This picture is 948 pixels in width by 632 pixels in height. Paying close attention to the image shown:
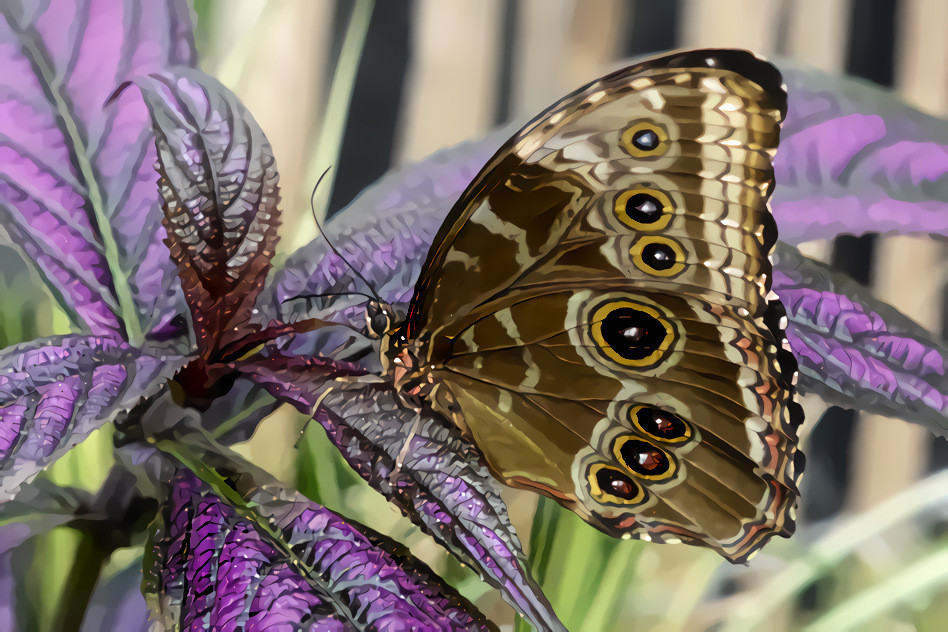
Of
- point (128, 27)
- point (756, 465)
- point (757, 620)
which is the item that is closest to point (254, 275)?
point (128, 27)

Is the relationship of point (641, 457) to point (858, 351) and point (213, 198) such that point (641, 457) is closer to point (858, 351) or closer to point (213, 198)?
point (858, 351)

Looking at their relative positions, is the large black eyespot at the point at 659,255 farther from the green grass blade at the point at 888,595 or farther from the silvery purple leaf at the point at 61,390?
the green grass blade at the point at 888,595

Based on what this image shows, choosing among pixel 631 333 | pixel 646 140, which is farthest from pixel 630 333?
pixel 646 140

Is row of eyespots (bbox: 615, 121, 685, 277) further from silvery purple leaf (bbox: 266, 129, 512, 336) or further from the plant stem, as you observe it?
the plant stem

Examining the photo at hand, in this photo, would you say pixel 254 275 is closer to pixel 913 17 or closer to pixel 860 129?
pixel 860 129

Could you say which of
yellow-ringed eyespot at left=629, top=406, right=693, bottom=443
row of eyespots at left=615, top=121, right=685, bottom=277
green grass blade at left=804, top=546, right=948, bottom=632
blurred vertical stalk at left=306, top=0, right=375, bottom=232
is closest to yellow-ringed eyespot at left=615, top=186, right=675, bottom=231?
row of eyespots at left=615, top=121, right=685, bottom=277

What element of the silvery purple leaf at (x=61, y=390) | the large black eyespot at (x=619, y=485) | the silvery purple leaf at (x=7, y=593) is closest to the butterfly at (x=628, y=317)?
the large black eyespot at (x=619, y=485)
